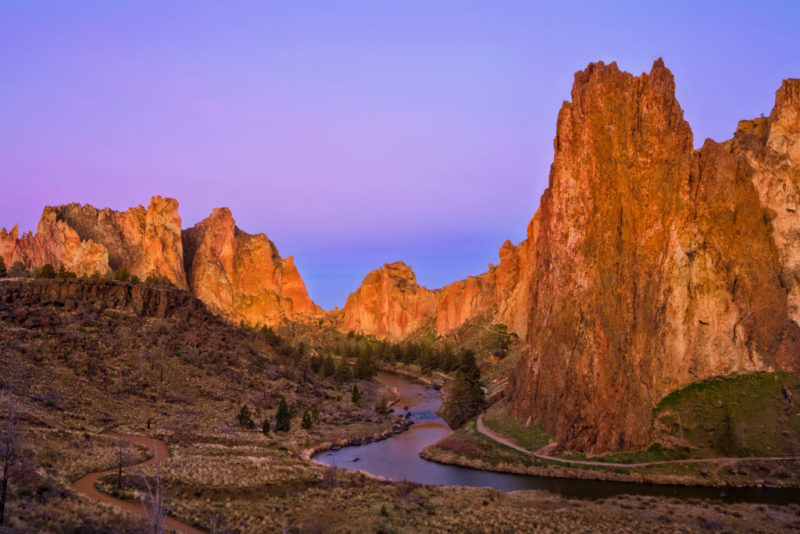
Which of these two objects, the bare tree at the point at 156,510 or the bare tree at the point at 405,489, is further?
the bare tree at the point at 405,489

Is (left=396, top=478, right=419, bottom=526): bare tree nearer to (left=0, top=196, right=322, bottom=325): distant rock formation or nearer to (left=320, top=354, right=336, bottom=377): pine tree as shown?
(left=320, top=354, right=336, bottom=377): pine tree

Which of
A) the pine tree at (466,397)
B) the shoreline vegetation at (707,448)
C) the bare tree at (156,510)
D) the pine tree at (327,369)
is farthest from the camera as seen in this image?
the pine tree at (327,369)

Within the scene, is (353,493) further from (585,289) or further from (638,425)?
(585,289)

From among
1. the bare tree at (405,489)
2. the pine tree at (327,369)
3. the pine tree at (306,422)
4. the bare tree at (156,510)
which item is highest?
the pine tree at (327,369)

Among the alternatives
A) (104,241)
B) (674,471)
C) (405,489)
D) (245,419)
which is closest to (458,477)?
(405,489)

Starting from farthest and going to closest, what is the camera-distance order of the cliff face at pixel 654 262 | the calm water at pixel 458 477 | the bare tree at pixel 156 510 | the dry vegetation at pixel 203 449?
the cliff face at pixel 654 262 → the calm water at pixel 458 477 → the dry vegetation at pixel 203 449 → the bare tree at pixel 156 510

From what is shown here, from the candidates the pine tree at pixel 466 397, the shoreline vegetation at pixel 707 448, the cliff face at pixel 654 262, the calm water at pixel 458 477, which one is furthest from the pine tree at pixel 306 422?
the cliff face at pixel 654 262

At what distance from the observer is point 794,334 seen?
52.6 meters

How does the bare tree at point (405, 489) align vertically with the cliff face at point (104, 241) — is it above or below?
below

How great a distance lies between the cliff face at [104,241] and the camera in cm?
13700

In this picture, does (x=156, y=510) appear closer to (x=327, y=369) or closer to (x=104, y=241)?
(x=327, y=369)

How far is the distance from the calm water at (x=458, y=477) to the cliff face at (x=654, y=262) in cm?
639

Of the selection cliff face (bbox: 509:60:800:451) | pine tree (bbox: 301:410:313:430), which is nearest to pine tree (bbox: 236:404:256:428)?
pine tree (bbox: 301:410:313:430)

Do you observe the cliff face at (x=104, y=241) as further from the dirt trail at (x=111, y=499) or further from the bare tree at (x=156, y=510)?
the bare tree at (x=156, y=510)
